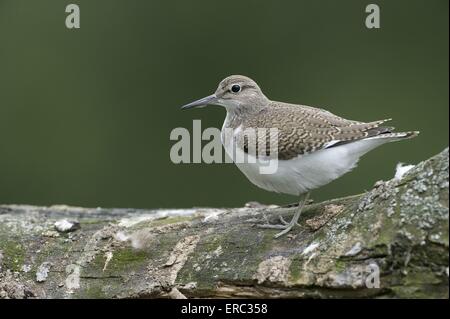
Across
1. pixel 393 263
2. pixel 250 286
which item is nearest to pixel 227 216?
pixel 250 286

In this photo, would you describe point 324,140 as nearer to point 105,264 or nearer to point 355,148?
point 355,148

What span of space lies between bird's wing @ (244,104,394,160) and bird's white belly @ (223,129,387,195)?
0.18 ft

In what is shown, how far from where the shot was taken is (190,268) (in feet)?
16.5

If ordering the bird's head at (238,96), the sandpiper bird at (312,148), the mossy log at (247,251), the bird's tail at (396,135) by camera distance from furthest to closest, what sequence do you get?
the bird's head at (238,96), the sandpiper bird at (312,148), the bird's tail at (396,135), the mossy log at (247,251)

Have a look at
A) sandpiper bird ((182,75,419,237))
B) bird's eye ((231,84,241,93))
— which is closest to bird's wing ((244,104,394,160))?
sandpiper bird ((182,75,419,237))

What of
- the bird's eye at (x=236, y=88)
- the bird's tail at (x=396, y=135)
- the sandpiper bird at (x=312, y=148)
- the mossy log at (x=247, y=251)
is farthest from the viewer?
the bird's eye at (x=236, y=88)

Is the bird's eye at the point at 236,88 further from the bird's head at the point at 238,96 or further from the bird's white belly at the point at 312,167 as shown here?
the bird's white belly at the point at 312,167

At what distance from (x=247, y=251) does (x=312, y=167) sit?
0.77 meters

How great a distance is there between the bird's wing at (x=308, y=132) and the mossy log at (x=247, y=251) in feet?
1.56

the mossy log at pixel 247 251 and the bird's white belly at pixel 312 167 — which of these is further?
the bird's white belly at pixel 312 167

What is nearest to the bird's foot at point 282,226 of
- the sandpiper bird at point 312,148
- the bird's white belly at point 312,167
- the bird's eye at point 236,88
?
the sandpiper bird at point 312,148

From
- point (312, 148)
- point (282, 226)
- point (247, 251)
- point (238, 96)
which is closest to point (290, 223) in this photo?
point (282, 226)

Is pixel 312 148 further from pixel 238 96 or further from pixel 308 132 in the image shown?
pixel 238 96

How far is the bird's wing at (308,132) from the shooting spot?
5152 mm
